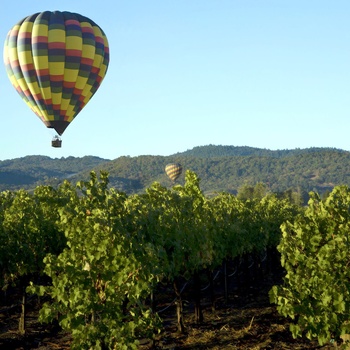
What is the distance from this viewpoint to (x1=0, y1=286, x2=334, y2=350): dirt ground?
2359 centimetres

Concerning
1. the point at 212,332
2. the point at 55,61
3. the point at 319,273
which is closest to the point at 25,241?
the point at 212,332

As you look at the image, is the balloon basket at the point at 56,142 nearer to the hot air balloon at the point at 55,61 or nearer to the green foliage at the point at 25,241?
the hot air balloon at the point at 55,61

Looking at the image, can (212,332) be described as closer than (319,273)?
No

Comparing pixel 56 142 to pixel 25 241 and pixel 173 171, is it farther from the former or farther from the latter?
pixel 173 171

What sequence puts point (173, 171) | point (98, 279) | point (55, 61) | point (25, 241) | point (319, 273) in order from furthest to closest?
point (173, 171) → point (55, 61) → point (25, 241) → point (319, 273) → point (98, 279)

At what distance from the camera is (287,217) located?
4428cm

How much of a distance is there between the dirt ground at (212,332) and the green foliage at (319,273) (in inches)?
236

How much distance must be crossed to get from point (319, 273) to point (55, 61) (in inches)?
1151

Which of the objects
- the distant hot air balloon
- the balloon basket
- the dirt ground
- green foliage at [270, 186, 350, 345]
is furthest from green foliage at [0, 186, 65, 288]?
the distant hot air balloon

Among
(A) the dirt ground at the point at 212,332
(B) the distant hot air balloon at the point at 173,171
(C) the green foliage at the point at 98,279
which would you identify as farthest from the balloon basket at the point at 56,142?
(B) the distant hot air balloon at the point at 173,171

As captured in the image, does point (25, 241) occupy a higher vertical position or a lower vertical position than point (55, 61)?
lower

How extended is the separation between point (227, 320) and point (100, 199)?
1366 cm

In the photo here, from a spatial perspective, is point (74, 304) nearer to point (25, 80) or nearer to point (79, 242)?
point (79, 242)

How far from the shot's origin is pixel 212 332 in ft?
83.7
